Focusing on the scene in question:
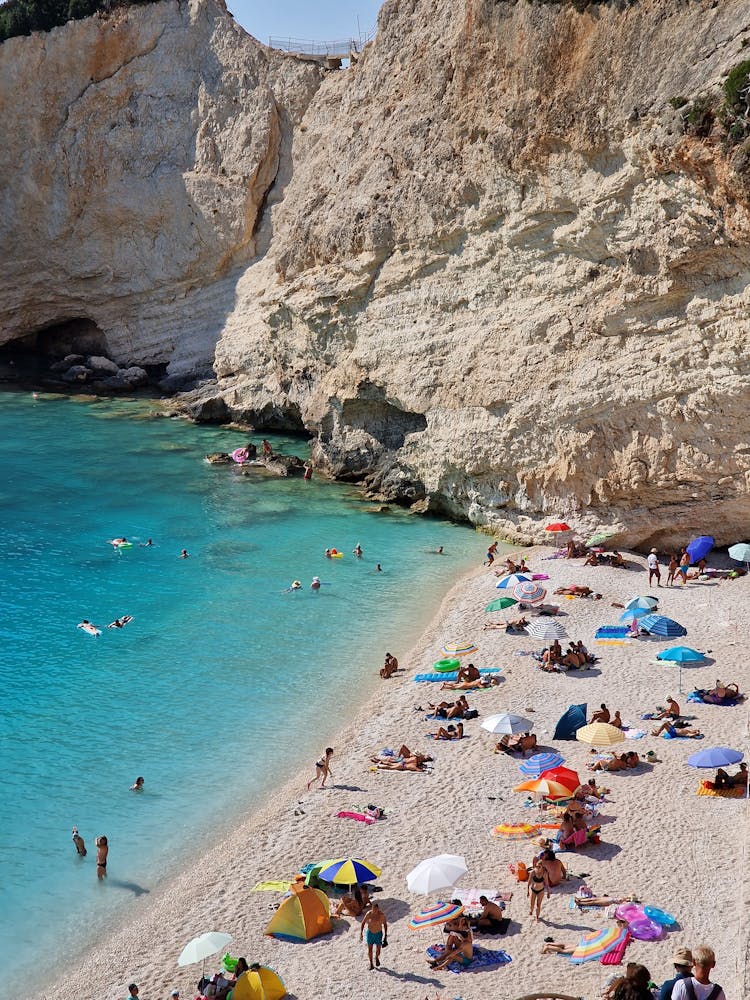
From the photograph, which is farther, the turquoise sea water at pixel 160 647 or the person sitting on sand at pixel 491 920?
the turquoise sea water at pixel 160 647

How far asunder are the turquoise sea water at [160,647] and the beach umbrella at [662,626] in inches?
267

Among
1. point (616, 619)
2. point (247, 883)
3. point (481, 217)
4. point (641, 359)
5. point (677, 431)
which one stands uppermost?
point (481, 217)

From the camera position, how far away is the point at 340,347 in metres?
43.7

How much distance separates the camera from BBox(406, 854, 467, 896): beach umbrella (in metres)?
16.4

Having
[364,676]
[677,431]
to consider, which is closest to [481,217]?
[677,431]

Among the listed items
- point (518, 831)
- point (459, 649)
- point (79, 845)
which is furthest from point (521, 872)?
point (459, 649)

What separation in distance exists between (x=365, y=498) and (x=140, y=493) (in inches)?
384

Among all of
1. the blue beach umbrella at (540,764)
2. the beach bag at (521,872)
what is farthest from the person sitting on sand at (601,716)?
the beach bag at (521,872)

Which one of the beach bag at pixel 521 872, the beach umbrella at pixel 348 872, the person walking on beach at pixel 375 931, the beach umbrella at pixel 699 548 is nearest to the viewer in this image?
the person walking on beach at pixel 375 931

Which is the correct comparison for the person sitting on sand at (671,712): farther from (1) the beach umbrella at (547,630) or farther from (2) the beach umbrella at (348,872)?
(2) the beach umbrella at (348,872)

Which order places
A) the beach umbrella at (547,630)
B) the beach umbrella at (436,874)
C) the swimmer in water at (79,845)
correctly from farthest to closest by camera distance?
the beach umbrella at (547,630) < the swimmer in water at (79,845) < the beach umbrella at (436,874)

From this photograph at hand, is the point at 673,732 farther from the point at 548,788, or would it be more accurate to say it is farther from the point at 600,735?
the point at 548,788

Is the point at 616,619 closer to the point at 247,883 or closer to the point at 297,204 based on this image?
the point at 247,883

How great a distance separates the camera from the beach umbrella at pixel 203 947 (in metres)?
15.5
